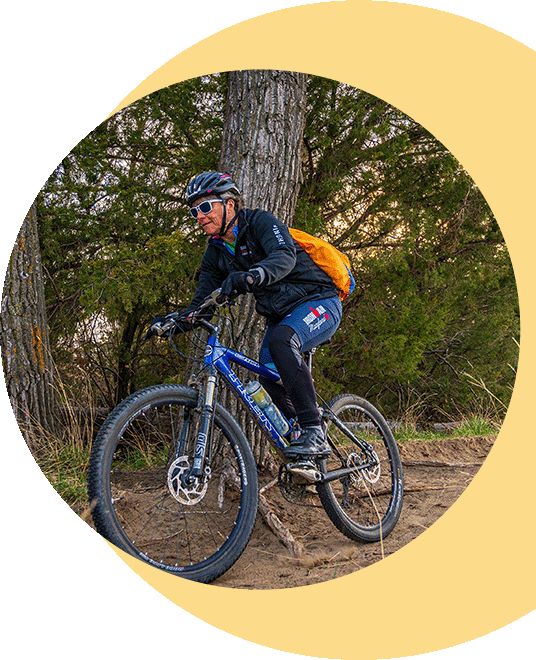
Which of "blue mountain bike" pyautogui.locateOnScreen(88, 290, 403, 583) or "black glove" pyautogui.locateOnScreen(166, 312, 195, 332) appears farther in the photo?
"black glove" pyautogui.locateOnScreen(166, 312, 195, 332)

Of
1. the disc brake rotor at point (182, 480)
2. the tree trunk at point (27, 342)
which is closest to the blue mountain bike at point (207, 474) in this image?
the disc brake rotor at point (182, 480)

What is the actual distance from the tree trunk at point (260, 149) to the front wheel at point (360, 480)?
60 cm

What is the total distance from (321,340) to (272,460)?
1193 millimetres

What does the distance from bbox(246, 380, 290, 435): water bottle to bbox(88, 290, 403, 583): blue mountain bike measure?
33 millimetres

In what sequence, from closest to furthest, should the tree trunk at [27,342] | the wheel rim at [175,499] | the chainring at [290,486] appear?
1. the wheel rim at [175,499]
2. the chainring at [290,486]
3. the tree trunk at [27,342]

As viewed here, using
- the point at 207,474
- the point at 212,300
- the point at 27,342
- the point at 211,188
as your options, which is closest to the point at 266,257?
the point at 212,300

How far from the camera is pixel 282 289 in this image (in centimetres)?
297

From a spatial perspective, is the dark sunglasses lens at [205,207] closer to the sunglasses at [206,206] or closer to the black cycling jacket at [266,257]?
the sunglasses at [206,206]

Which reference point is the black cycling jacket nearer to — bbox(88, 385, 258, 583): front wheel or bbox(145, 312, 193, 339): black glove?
bbox(145, 312, 193, 339): black glove

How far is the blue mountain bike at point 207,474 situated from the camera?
2494 millimetres

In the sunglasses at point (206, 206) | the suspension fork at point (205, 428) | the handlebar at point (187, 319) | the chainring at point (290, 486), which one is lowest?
the chainring at point (290, 486)

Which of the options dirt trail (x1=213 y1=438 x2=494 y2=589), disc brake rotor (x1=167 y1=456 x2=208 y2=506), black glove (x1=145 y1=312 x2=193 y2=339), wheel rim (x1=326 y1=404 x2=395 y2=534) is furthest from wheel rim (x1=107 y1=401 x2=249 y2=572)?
wheel rim (x1=326 y1=404 x2=395 y2=534)

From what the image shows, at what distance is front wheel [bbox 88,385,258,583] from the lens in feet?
7.71

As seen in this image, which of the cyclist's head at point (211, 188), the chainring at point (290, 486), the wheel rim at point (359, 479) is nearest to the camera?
the cyclist's head at point (211, 188)
